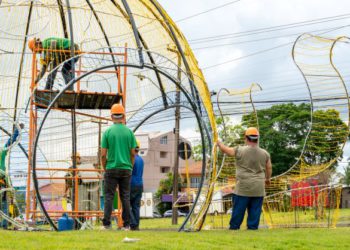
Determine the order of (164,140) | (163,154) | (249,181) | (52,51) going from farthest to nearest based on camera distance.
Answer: (163,154)
(164,140)
(52,51)
(249,181)

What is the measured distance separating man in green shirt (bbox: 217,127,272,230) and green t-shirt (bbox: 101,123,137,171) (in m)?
1.59

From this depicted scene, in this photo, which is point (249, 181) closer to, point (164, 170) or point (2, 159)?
point (2, 159)

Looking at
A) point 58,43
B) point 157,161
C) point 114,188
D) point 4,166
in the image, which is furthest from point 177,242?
point 157,161

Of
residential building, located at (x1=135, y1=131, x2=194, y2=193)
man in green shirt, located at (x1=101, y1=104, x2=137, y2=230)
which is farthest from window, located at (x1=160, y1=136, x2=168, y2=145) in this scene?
man in green shirt, located at (x1=101, y1=104, x2=137, y2=230)

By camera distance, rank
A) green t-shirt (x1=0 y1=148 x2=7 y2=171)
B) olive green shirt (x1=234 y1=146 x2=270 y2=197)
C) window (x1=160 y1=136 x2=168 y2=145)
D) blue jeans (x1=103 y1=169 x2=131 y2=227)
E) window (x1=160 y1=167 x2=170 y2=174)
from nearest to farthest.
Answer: blue jeans (x1=103 y1=169 x2=131 y2=227)
olive green shirt (x1=234 y1=146 x2=270 y2=197)
green t-shirt (x1=0 y1=148 x2=7 y2=171)
window (x1=160 y1=136 x2=168 y2=145)
window (x1=160 y1=167 x2=170 y2=174)

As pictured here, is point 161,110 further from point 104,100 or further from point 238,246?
point 238,246

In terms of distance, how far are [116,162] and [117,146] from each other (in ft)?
0.80

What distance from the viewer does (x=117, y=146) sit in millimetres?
9375

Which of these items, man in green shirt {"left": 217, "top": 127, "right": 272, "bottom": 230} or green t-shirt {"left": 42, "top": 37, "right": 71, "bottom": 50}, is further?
green t-shirt {"left": 42, "top": 37, "right": 71, "bottom": 50}

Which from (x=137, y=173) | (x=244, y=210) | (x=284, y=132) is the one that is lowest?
(x=244, y=210)

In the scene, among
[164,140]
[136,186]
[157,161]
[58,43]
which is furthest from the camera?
[164,140]

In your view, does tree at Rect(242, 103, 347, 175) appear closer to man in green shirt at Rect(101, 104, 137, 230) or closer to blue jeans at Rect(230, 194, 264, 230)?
blue jeans at Rect(230, 194, 264, 230)

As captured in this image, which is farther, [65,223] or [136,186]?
[136,186]

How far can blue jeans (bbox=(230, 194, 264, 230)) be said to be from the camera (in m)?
10.1
